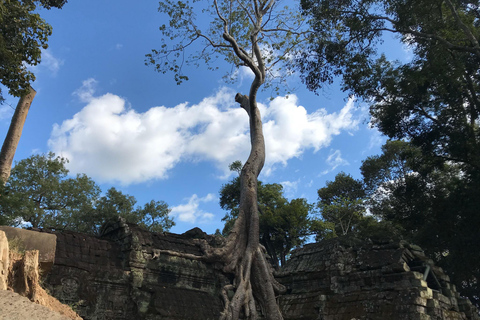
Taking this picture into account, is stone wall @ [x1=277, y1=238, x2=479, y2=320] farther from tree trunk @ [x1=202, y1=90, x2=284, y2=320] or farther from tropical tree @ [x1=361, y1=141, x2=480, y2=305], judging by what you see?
tropical tree @ [x1=361, y1=141, x2=480, y2=305]

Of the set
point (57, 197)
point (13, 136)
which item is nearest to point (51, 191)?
point (57, 197)

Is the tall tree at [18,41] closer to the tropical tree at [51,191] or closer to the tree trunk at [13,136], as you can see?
the tree trunk at [13,136]

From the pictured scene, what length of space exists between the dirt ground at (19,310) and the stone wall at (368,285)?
28.5ft

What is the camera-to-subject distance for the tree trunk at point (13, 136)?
1082cm

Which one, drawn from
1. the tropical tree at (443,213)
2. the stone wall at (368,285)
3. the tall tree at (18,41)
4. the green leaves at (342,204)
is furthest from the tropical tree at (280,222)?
the tall tree at (18,41)

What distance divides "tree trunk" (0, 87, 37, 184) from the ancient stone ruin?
3.38 m

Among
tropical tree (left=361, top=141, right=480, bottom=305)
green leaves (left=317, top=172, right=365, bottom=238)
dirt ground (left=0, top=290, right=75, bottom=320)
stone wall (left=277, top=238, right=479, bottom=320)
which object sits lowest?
dirt ground (left=0, top=290, right=75, bottom=320)

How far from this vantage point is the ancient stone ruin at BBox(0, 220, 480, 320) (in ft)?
28.9

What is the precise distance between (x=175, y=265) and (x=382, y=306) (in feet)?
19.1

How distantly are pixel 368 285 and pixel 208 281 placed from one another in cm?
468

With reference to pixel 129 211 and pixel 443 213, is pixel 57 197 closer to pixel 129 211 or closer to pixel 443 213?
pixel 129 211

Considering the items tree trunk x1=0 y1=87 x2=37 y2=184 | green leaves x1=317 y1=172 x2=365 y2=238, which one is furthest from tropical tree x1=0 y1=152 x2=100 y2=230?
green leaves x1=317 y1=172 x2=365 y2=238

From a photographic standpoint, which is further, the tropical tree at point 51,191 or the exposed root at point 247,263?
the tropical tree at point 51,191

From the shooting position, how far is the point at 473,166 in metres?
14.7
